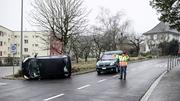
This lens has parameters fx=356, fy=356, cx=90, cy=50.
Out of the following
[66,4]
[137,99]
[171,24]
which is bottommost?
[137,99]

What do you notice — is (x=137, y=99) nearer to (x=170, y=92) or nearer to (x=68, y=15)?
(x=170, y=92)

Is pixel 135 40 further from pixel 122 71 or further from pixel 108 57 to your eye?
pixel 122 71

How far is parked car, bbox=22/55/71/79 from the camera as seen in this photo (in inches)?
956

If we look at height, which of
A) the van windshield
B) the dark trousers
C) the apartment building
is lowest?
the dark trousers

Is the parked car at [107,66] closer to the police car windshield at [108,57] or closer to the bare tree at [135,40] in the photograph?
the police car windshield at [108,57]

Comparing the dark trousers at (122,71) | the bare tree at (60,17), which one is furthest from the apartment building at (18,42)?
the dark trousers at (122,71)

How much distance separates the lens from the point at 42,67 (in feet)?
79.8

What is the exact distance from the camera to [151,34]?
125688mm

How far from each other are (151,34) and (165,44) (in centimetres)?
3911

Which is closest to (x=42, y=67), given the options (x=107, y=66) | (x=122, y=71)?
(x=122, y=71)

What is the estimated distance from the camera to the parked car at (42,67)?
Answer: 24281mm

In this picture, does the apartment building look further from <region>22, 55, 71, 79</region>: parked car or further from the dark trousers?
the dark trousers

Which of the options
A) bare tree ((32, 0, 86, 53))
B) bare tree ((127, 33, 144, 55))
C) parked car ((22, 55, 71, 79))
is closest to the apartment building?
bare tree ((127, 33, 144, 55))

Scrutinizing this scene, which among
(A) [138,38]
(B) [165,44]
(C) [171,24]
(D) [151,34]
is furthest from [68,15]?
(D) [151,34]
